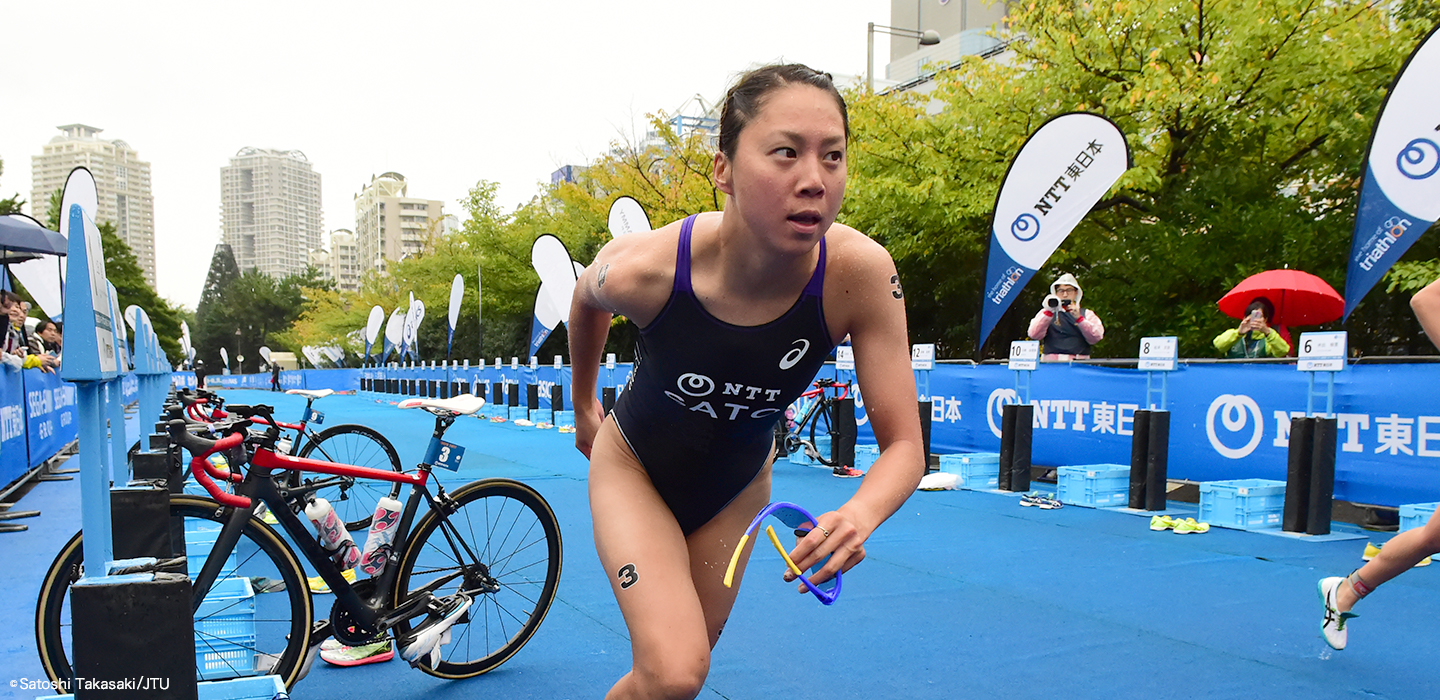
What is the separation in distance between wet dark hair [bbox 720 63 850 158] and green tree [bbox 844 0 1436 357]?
13740 mm

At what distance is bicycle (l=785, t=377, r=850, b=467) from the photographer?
12031 millimetres

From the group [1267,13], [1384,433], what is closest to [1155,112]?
[1267,13]

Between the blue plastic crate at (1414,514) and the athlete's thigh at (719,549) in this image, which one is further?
the blue plastic crate at (1414,514)

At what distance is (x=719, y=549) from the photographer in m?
2.74

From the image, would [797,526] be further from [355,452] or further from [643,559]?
[355,452]

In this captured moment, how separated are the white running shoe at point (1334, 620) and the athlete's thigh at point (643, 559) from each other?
3.12 m

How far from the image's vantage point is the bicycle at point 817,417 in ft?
39.5

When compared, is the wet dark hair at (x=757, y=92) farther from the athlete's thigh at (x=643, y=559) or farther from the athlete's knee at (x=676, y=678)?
the athlete's knee at (x=676, y=678)

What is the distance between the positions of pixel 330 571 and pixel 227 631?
1.69 feet

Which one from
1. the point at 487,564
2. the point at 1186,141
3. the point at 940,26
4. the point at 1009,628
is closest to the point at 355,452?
the point at 487,564

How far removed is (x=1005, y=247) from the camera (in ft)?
34.5

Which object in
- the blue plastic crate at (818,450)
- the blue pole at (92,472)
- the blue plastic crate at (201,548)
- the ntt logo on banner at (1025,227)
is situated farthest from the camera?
the blue plastic crate at (818,450)

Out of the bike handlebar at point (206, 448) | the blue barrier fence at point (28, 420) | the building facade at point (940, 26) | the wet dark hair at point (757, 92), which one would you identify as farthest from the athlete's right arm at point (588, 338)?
the building facade at point (940, 26)

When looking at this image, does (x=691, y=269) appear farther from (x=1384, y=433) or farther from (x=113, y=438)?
(x=1384, y=433)
